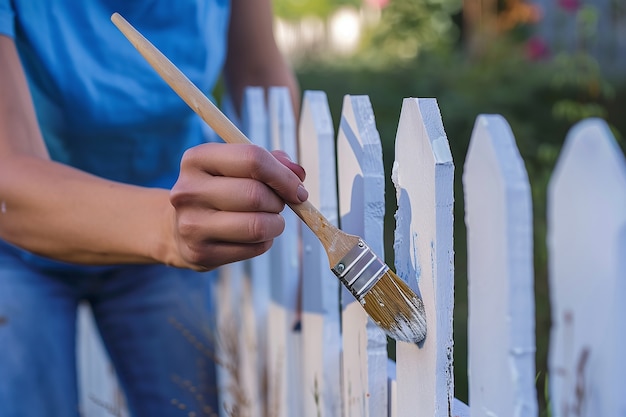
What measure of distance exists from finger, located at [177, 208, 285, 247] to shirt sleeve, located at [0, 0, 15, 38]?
0.58 m

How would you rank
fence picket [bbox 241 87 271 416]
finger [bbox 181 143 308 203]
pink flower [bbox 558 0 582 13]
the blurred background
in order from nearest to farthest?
1. finger [bbox 181 143 308 203]
2. fence picket [bbox 241 87 271 416]
3. the blurred background
4. pink flower [bbox 558 0 582 13]

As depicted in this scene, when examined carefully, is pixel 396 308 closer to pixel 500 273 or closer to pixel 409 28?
pixel 500 273

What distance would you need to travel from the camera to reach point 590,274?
1220 millimetres

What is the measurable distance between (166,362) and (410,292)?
96 centimetres

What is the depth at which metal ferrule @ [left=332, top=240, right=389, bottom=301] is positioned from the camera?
1113 millimetres

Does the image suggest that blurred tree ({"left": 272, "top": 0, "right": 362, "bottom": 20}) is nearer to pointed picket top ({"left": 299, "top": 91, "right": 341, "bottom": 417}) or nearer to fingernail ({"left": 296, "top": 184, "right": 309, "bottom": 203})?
pointed picket top ({"left": 299, "top": 91, "right": 341, "bottom": 417})

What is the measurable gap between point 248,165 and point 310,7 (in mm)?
19167

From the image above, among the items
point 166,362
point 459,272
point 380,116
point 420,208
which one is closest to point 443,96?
point 380,116

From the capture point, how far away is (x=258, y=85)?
7.20 feet

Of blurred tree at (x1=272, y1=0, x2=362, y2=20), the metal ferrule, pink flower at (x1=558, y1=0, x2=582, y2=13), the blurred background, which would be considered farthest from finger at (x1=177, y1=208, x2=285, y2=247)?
blurred tree at (x1=272, y1=0, x2=362, y2=20)

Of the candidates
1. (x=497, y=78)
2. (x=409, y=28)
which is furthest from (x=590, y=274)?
(x=409, y=28)

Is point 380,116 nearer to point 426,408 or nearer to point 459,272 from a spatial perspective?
point 459,272

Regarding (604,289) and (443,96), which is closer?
(604,289)

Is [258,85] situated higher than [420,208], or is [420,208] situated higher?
[258,85]
